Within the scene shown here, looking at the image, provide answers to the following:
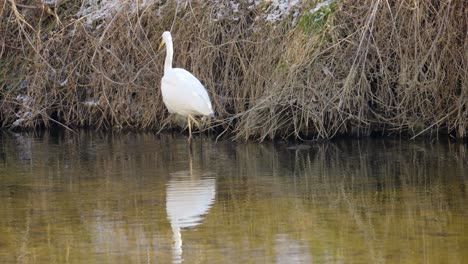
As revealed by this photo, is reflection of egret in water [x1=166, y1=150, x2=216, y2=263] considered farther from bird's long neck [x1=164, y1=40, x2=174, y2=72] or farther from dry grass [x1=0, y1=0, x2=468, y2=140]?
bird's long neck [x1=164, y1=40, x2=174, y2=72]

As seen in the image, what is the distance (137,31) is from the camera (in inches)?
492

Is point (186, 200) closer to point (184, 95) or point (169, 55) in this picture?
point (184, 95)

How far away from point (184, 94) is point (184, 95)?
0.01 m

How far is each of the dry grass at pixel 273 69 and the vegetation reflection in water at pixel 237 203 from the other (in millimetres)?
451

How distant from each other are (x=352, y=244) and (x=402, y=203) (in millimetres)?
1412

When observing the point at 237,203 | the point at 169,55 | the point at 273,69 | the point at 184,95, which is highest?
the point at 169,55

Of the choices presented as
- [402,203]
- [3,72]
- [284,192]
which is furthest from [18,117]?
[402,203]

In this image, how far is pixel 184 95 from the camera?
36.6ft

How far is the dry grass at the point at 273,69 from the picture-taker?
1076 centimetres

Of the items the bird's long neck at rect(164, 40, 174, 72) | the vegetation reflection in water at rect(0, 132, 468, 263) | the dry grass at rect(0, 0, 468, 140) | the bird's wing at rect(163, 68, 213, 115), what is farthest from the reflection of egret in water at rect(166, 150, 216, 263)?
the bird's long neck at rect(164, 40, 174, 72)

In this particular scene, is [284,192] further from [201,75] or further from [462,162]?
[201,75]

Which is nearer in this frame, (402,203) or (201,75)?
(402,203)

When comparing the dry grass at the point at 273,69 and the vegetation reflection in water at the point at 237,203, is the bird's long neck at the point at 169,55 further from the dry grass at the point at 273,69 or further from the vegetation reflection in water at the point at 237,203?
the vegetation reflection in water at the point at 237,203

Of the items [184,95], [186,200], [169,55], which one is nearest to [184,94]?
[184,95]
